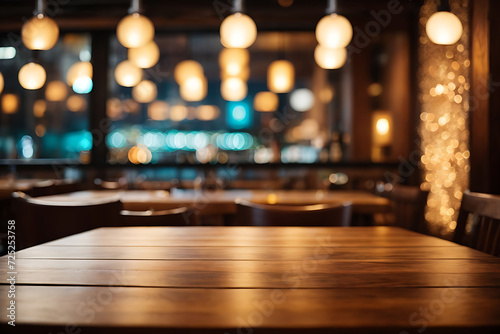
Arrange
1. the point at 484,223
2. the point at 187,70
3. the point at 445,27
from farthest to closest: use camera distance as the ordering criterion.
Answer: the point at 187,70 < the point at 445,27 < the point at 484,223

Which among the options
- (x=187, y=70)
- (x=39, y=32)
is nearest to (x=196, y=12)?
(x=187, y=70)

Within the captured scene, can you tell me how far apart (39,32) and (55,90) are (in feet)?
16.7

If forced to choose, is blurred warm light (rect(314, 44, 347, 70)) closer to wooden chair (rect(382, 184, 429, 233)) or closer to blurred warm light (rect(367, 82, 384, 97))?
wooden chair (rect(382, 184, 429, 233))

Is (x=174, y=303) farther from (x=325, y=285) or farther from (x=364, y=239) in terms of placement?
(x=364, y=239)

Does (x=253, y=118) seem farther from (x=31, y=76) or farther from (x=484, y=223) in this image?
(x=484, y=223)

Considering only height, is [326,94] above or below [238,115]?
above

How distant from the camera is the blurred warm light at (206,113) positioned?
32.9 ft

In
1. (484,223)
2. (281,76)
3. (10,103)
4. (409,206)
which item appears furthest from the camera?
(10,103)

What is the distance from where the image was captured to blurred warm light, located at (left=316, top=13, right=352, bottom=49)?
2.79m

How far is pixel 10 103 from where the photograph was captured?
805cm

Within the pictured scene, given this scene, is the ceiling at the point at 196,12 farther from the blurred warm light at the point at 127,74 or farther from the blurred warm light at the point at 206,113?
the blurred warm light at the point at 206,113

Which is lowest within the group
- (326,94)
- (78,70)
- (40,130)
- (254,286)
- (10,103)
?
(254,286)

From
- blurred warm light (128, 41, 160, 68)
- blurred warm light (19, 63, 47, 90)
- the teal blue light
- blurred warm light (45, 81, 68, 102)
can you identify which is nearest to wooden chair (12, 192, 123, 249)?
blurred warm light (19, 63, 47, 90)

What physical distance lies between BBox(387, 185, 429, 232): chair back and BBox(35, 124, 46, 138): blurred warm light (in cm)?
759
